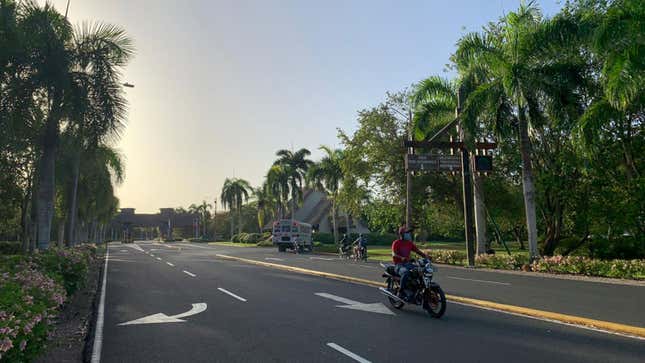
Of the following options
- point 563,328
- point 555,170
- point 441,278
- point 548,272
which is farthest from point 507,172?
point 563,328

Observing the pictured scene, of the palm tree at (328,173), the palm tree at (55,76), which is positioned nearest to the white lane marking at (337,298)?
the palm tree at (55,76)

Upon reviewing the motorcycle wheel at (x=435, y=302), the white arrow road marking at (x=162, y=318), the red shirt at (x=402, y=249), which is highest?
the red shirt at (x=402, y=249)

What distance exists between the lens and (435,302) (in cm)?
934

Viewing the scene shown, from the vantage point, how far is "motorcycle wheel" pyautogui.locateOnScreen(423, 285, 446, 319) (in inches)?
361

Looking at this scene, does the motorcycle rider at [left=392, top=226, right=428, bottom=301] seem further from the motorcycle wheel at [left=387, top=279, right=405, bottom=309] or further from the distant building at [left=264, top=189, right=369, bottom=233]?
the distant building at [left=264, top=189, right=369, bottom=233]

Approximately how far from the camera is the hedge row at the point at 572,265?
16.3m

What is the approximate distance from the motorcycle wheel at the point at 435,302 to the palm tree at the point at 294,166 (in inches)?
2030

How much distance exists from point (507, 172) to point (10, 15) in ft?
87.5

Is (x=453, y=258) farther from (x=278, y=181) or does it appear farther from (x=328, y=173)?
(x=278, y=181)

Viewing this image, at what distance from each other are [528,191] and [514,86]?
4654 millimetres

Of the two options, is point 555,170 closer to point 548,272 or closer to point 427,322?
point 548,272

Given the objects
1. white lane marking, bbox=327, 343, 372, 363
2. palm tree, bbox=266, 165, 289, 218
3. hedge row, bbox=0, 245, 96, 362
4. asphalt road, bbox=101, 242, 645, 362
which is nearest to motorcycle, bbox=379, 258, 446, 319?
asphalt road, bbox=101, 242, 645, 362

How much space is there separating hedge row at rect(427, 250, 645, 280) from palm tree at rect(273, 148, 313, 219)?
39.3 metres

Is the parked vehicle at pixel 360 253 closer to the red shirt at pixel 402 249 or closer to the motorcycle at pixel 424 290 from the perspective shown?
the motorcycle at pixel 424 290
